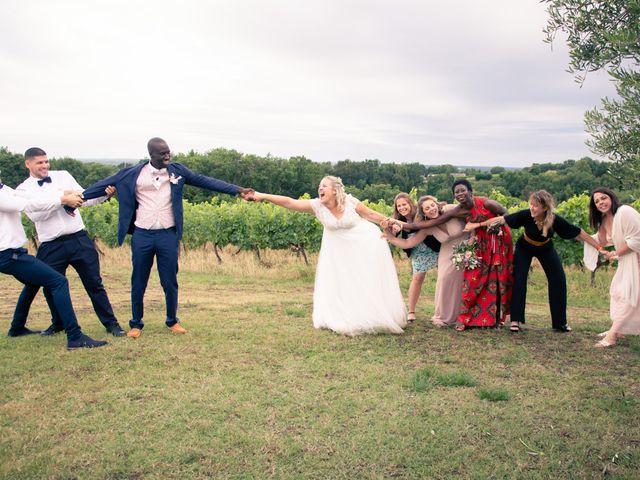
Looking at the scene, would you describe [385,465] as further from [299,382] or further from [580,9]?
[580,9]

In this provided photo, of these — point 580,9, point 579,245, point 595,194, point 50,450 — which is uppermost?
point 580,9

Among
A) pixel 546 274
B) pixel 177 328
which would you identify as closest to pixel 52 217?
pixel 177 328

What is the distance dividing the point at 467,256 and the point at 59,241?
5.78 metres

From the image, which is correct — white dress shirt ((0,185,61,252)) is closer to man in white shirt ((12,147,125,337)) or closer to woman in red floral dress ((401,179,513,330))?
man in white shirt ((12,147,125,337))

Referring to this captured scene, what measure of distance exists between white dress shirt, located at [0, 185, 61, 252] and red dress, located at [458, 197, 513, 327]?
5889 mm

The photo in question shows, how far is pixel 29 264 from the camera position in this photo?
22.8 ft

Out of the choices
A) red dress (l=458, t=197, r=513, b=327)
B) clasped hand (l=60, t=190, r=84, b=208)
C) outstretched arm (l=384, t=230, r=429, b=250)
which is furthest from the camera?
outstretched arm (l=384, t=230, r=429, b=250)

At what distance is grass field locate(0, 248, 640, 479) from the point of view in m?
4.37

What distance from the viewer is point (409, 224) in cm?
848

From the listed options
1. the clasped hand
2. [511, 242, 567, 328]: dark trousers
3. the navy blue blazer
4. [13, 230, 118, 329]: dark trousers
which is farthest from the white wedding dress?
the clasped hand

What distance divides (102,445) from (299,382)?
210cm

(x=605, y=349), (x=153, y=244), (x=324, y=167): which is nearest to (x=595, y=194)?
(x=605, y=349)

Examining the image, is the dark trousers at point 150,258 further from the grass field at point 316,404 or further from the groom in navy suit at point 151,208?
the grass field at point 316,404

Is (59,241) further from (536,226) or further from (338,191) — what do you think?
(536,226)
